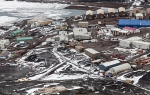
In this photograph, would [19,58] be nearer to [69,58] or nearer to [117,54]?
[69,58]

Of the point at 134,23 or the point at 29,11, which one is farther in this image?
the point at 29,11

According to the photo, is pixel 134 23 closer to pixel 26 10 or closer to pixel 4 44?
pixel 4 44

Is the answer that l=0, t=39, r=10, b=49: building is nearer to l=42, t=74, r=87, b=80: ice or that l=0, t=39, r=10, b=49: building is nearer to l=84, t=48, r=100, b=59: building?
l=84, t=48, r=100, b=59: building

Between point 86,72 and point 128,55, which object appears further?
point 128,55

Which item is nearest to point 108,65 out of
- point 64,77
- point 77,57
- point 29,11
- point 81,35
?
point 64,77

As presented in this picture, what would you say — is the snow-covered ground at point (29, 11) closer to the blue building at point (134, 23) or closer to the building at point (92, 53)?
the blue building at point (134, 23)

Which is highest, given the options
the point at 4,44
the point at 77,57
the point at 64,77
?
the point at 4,44

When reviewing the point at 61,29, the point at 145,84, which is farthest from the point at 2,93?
the point at 61,29

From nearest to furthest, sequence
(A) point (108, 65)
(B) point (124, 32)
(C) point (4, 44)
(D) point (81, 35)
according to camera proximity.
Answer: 1. (A) point (108, 65)
2. (C) point (4, 44)
3. (D) point (81, 35)
4. (B) point (124, 32)

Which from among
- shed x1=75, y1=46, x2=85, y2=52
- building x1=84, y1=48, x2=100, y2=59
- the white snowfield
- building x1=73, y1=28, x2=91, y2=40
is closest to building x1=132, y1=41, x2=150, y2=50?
building x1=84, y1=48, x2=100, y2=59
